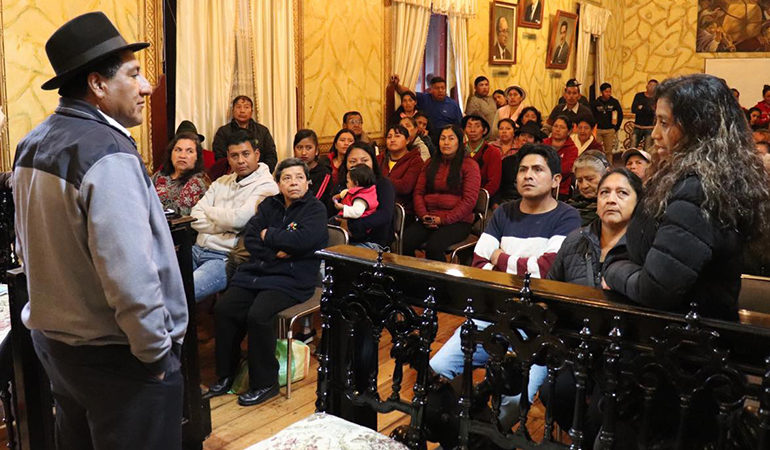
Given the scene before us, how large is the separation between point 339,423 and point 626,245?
89cm

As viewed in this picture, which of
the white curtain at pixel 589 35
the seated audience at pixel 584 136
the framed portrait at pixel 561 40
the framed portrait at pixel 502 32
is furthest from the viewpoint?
the white curtain at pixel 589 35

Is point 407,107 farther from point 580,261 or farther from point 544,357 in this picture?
point 544,357

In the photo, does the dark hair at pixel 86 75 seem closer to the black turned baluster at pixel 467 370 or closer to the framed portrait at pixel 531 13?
the black turned baluster at pixel 467 370

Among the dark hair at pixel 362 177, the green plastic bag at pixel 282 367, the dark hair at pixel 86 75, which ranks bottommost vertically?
the green plastic bag at pixel 282 367

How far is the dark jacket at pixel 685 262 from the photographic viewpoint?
1.59m

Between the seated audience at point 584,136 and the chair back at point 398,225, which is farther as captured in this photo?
the seated audience at point 584,136

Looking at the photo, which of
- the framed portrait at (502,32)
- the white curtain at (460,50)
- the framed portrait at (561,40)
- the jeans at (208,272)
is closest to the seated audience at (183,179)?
the jeans at (208,272)

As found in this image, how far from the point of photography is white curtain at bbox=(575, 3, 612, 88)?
42.3 feet

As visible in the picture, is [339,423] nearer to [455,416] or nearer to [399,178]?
[455,416]

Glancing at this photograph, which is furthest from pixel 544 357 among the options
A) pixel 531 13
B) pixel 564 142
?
pixel 531 13

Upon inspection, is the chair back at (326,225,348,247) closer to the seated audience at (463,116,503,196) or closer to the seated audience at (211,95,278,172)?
the seated audience at (463,116,503,196)

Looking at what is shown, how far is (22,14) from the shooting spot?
4875 millimetres

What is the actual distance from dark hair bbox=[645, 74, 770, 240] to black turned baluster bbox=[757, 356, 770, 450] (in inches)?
13.8

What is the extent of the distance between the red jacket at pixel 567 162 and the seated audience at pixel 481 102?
10.6 ft
